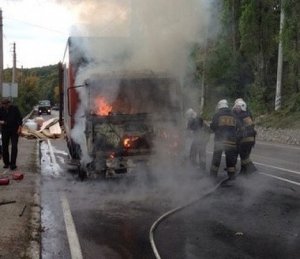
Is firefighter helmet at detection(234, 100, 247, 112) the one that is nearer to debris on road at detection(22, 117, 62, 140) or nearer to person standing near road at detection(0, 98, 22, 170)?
person standing near road at detection(0, 98, 22, 170)

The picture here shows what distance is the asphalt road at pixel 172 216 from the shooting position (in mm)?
5547

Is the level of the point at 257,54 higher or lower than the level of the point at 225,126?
higher

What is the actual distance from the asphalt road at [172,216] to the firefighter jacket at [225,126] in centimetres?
85

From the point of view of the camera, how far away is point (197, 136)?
39.6 feet

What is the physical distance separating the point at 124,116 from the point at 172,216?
3.62 meters

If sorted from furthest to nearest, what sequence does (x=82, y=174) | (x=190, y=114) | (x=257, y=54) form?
(x=257, y=54)
(x=190, y=114)
(x=82, y=174)

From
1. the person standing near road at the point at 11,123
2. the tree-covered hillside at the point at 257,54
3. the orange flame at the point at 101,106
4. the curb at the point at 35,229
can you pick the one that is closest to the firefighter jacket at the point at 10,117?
the person standing near road at the point at 11,123

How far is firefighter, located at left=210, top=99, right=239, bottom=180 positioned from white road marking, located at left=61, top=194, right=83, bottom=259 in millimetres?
3475

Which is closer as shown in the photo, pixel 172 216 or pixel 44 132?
pixel 172 216

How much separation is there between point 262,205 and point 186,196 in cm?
135

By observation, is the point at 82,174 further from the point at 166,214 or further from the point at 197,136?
the point at 166,214

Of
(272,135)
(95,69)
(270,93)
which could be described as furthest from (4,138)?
(270,93)

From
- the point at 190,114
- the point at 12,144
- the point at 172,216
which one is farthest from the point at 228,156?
the point at 12,144

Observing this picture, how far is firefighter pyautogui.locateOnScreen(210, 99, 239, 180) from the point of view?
10203 mm
